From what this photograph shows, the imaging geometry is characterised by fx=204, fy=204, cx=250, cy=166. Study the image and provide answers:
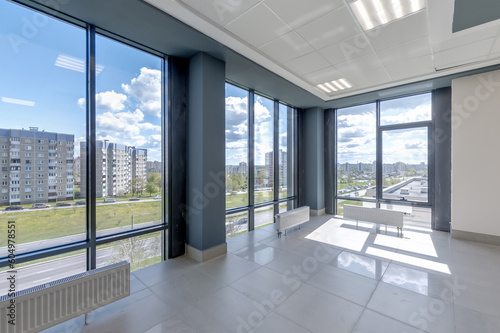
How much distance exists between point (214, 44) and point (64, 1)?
1.74m

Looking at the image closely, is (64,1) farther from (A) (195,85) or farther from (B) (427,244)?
(B) (427,244)

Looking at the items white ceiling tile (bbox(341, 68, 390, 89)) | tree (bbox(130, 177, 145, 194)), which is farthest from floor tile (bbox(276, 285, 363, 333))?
white ceiling tile (bbox(341, 68, 390, 89))

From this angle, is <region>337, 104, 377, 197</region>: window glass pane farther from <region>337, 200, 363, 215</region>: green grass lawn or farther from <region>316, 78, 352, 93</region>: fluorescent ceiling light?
<region>316, 78, 352, 93</region>: fluorescent ceiling light

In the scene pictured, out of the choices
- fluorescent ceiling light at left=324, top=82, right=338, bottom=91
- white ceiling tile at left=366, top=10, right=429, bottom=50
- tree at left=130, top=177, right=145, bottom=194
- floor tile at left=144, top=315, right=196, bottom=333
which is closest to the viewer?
floor tile at left=144, top=315, right=196, bottom=333

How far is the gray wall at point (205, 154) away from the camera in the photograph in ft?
10.9

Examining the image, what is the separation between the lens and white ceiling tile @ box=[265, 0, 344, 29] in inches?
91.8

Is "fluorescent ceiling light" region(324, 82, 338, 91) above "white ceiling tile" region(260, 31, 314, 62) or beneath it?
above

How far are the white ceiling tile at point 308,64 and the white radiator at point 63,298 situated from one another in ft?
12.9

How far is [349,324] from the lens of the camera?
6.47 ft

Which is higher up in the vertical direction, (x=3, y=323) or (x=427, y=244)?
(x=3, y=323)

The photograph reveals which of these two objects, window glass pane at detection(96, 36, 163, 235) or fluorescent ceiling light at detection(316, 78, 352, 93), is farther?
fluorescent ceiling light at detection(316, 78, 352, 93)

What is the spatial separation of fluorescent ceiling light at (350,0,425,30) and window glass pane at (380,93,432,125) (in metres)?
3.45

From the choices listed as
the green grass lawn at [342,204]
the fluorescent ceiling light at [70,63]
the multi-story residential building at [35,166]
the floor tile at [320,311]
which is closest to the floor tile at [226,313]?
the floor tile at [320,311]

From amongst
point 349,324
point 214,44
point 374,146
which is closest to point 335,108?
point 374,146
